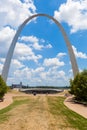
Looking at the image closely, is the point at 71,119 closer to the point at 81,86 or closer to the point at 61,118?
the point at 61,118

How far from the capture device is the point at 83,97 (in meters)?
55.0

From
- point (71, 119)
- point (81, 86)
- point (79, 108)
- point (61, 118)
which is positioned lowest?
point (71, 119)

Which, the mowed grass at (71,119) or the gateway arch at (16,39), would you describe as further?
the gateway arch at (16,39)

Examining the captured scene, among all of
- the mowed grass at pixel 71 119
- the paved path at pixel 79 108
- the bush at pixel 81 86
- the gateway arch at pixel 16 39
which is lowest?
the mowed grass at pixel 71 119

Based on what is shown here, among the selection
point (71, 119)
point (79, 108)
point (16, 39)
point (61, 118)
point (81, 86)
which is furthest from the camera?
point (16, 39)

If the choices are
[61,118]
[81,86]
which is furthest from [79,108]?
[61,118]

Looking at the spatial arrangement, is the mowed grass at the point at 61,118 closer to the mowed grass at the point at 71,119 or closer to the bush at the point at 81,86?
the mowed grass at the point at 71,119

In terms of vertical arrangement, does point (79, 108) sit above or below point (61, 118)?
above

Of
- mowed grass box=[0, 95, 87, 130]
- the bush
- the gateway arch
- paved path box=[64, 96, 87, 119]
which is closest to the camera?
mowed grass box=[0, 95, 87, 130]

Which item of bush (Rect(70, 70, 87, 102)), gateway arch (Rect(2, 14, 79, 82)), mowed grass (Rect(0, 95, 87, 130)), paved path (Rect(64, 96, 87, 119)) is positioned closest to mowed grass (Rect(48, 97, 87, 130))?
mowed grass (Rect(0, 95, 87, 130))

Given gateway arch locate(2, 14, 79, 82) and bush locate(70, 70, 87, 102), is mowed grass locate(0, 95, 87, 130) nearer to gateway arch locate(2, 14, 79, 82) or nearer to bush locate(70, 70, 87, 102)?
bush locate(70, 70, 87, 102)

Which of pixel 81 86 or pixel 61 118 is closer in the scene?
pixel 61 118

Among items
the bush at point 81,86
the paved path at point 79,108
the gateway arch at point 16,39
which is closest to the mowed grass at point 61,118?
the paved path at point 79,108

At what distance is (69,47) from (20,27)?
53.2 ft
